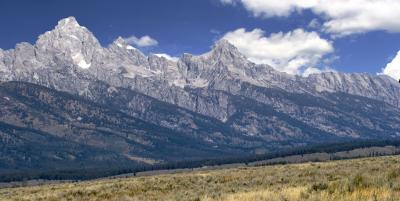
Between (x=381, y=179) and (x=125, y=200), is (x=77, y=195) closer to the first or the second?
(x=125, y=200)

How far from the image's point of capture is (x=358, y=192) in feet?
67.1

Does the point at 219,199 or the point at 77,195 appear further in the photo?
the point at 77,195

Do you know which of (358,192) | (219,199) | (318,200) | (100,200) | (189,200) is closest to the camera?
(318,200)

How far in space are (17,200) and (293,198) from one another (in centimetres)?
2971

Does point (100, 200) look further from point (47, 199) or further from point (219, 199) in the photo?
point (219, 199)

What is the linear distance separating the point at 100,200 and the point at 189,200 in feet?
43.3

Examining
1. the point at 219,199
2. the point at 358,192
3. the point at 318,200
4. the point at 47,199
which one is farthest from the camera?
the point at 47,199

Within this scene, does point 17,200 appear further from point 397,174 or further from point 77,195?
point 397,174

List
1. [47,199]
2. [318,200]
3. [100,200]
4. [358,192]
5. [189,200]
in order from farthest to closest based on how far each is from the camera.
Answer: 1. [47,199]
2. [100,200]
3. [189,200]
4. [358,192]
5. [318,200]

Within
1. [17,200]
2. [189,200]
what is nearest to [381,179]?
[189,200]

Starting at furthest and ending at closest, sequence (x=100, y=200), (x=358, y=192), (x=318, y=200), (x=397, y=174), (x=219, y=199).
Answer: (x=100, y=200) → (x=397, y=174) → (x=219, y=199) → (x=358, y=192) → (x=318, y=200)

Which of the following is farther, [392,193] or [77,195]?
[77,195]

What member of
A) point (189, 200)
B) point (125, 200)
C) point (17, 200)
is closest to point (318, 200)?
point (189, 200)

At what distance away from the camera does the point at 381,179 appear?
80.9ft
